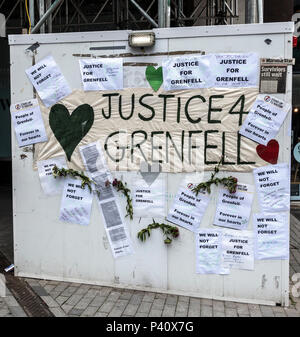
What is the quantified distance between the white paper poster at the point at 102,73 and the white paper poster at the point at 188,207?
1348 millimetres

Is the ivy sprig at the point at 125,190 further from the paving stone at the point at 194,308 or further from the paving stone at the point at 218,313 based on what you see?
the paving stone at the point at 218,313

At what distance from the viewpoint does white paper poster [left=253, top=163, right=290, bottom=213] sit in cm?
401

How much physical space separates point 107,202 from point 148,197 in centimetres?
48

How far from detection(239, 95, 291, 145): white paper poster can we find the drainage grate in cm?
274

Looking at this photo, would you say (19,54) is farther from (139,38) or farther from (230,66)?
(230,66)

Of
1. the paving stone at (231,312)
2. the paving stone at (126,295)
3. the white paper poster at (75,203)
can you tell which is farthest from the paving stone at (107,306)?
the paving stone at (231,312)

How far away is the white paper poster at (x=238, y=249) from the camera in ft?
13.5

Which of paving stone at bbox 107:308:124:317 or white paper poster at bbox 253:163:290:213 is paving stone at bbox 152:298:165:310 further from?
white paper poster at bbox 253:163:290:213

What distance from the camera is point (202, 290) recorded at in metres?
4.25

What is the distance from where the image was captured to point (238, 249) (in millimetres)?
4125

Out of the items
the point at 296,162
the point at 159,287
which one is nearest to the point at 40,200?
the point at 159,287

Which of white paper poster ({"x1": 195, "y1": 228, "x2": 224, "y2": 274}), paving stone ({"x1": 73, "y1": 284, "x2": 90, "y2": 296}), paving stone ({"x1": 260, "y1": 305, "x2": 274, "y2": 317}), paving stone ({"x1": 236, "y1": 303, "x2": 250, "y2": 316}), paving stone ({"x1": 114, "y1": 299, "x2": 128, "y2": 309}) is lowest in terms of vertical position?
paving stone ({"x1": 260, "y1": 305, "x2": 274, "y2": 317})

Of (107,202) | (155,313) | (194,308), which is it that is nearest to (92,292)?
(155,313)

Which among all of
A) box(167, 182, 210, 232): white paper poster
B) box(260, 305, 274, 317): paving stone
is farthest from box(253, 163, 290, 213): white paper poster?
box(260, 305, 274, 317): paving stone
